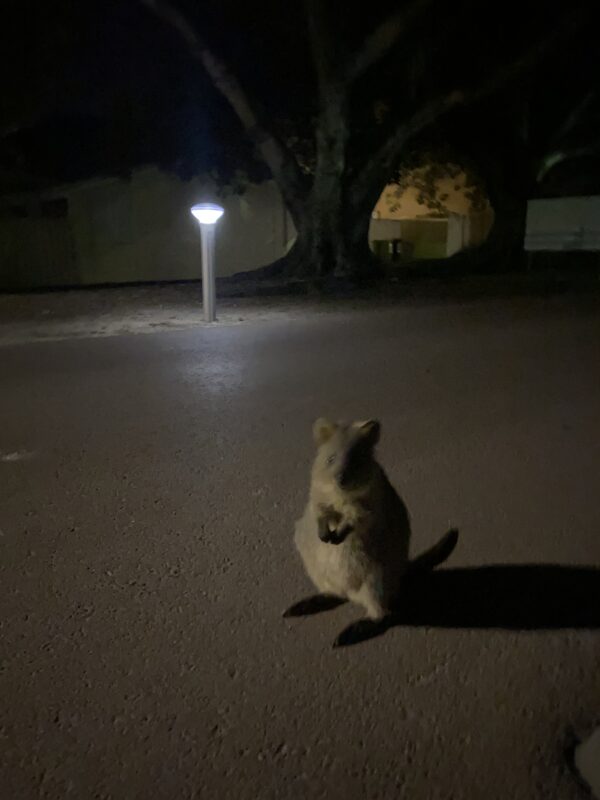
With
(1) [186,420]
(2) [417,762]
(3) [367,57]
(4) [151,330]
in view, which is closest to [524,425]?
(1) [186,420]

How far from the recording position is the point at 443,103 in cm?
1836

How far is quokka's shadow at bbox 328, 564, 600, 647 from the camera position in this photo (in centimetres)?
374

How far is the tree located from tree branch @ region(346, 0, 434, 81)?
0.07ft

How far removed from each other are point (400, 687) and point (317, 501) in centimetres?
80

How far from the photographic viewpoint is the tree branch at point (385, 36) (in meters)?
16.0

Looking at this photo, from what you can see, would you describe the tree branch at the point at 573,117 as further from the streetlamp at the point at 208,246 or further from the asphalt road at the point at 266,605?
the asphalt road at the point at 266,605

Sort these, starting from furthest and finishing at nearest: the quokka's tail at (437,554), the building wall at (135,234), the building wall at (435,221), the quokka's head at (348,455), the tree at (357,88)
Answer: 1. the building wall at (435,221)
2. the building wall at (135,234)
3. the tree at (357,88)
4. the quokka's tail at (437,554)
5. the quokka's head at (348,455)

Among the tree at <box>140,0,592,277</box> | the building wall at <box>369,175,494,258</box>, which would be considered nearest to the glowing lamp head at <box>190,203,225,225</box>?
the tree at <box>140,0,592,277</box>

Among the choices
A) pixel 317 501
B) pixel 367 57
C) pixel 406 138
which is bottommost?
pixel 317 501

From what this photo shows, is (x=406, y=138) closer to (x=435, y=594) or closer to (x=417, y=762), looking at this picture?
(x=435, y=594)

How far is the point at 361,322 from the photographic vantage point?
491 inches

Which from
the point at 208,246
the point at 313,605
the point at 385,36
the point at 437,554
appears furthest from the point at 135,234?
the point at 313,605

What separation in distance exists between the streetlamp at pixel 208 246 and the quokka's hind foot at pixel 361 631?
29.1 feet

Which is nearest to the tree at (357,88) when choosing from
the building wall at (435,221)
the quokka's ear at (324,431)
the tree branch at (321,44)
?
the tree branch at (321,44)
